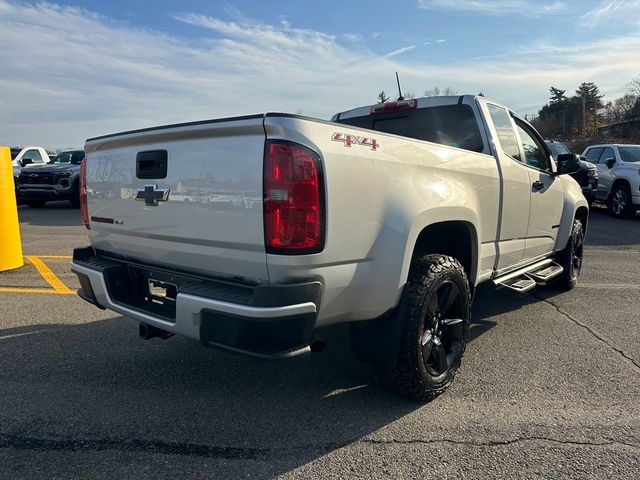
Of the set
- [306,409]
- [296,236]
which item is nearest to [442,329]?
[306,409]

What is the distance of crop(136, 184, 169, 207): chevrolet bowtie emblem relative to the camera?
281 centimetres

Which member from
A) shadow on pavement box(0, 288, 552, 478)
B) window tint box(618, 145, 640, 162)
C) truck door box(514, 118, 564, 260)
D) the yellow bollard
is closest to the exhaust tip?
shadow on pavement box(0, 288, 552, 478)

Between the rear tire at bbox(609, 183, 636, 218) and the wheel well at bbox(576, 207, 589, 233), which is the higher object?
the wheel well at bbox(576, 207, 589, 233)

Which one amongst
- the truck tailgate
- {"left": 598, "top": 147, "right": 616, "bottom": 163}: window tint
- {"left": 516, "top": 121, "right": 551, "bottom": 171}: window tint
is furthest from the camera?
{"left": 598, "top": 147, "right": 616, "bottom": 163}: window tint

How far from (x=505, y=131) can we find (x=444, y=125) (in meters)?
0.58

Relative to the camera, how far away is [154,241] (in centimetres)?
297

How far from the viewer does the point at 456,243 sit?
140 inches

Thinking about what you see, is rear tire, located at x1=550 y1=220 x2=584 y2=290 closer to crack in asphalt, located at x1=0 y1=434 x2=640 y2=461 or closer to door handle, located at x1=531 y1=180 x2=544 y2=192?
door handle, located at x1=531 y1=180 x2=544 y2=192

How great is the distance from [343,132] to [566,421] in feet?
6.86

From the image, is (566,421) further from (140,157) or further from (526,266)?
(140,157)

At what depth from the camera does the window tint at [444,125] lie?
4.10 metres

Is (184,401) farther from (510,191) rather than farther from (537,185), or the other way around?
(537,185)

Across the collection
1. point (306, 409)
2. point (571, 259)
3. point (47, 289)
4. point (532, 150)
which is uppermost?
point (532, 150)

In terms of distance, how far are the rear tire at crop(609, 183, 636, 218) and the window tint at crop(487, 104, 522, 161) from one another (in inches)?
388
